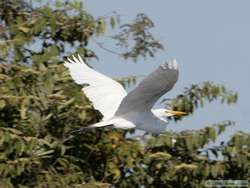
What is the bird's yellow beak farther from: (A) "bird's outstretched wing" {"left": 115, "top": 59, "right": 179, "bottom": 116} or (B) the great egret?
(A) "bird's outstretched wing" {"left": 115, "top": 59, "right": 179, "bottom": 116}

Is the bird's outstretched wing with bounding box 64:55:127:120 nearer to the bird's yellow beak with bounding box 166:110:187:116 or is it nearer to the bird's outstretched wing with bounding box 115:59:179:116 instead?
the bird's outstretched wing with bounding box 115:59:179:116

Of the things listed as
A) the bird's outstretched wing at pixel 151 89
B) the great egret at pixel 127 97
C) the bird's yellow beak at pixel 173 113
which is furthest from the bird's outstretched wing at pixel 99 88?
the bird's yellow beak at pixel 173 113

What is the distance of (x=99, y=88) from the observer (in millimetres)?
8039

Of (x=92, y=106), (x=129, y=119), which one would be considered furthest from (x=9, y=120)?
(x=129, y=119)

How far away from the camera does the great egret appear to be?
6.89 m

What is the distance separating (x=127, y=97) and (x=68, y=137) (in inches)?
30.3

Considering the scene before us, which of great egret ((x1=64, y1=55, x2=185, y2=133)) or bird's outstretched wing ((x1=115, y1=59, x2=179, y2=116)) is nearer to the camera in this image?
bird's outstretched wing ((x1=115, y1=59, x2=179, y2=116))

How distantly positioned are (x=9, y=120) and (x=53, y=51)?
23.5 inches

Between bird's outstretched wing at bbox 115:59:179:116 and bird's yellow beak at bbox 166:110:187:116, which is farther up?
bird's outstretched wing at bbox 115:59:179:116

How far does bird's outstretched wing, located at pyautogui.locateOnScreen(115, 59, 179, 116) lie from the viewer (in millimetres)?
6566

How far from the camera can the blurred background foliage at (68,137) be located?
636cm

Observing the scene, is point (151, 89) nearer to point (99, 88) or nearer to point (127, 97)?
point (127, 97)

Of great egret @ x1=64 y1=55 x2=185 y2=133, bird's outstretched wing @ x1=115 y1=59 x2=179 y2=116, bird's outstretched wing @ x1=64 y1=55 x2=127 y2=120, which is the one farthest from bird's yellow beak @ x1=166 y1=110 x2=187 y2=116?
bird's outstretched wing @ x1=64 y1=55 x2=127 y2=120

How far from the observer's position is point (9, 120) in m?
6.57
